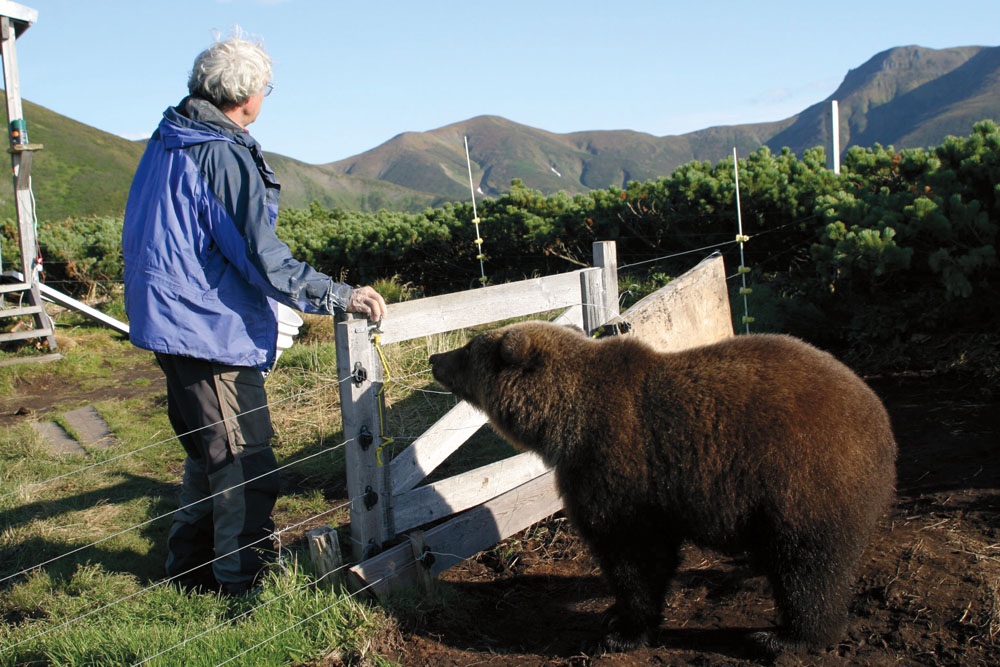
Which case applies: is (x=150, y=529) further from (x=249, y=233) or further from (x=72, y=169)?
(x=72, y=169)

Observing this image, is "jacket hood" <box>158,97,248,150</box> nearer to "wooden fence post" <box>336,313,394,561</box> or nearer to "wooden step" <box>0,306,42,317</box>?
"wooden fence post" <box>336,313,394,561</box>

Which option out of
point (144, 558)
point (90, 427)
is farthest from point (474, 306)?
point (90, 427)

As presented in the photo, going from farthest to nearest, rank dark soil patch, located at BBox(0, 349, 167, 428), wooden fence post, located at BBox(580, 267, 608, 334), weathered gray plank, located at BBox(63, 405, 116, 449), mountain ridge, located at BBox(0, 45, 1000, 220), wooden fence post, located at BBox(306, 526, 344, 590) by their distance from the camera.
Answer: mountain ridge, located at BBox(0, 45, 1000, 220), dark soil patch, located at BBox(0, 349, 167, 428), weathered gray plank, located at BBox(63, 405, 116, 449), wooden fence post, located at BBox(580, 267, 608, 334), wooden fence post, located at BBox(306, 526, 344, 590)

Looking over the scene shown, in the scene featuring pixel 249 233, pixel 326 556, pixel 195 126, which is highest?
pixel 195 126

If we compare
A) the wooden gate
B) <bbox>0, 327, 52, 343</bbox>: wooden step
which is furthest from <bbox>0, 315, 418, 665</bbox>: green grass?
<bbox>0, 327, 52, 343</bbox>: wooden step

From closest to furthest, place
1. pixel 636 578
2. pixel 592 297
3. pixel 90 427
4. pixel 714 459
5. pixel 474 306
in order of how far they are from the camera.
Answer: pixel 714 459 < pixel 636 578 < pixel 474 306 < pixel 592 297 < pixel 90 427

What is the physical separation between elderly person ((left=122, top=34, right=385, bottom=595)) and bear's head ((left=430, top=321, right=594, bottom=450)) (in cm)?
65

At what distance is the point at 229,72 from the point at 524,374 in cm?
204

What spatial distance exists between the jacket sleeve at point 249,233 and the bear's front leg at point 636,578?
5.84ft

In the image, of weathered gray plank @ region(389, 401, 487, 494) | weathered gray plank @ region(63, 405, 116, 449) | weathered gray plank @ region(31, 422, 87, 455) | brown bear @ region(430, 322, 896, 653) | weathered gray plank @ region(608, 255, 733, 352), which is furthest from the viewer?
weathered gray plank @ region(63, 405, 116, 449)

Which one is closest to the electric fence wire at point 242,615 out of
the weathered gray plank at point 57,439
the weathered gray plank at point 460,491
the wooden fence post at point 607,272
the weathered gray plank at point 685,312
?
the weathered gray plank at point 460,491

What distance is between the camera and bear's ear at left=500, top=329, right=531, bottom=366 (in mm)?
3504

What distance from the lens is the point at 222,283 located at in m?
3.44

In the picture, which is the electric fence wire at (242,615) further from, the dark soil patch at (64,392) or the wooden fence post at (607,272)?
the dark soil patch at (64,392)
